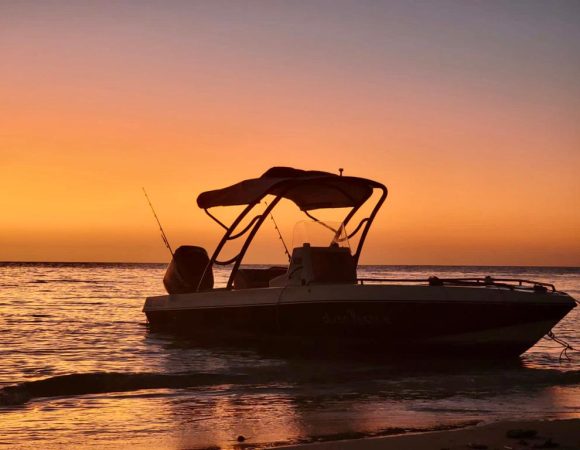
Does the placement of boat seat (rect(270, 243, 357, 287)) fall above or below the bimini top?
below

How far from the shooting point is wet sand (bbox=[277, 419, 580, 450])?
6066 mm

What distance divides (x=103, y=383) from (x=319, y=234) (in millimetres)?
Result: 5298

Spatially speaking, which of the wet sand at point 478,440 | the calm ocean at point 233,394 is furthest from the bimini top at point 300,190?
the wet sand at point 478,440

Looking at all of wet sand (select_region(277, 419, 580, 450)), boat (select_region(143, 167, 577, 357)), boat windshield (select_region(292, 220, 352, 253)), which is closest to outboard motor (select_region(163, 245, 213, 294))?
boat (select_region(143, 167, 577, 357))

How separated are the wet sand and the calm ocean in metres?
0.67

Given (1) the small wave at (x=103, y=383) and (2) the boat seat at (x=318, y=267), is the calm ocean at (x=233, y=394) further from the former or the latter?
(2) the boat seat at (x=318, y=267)

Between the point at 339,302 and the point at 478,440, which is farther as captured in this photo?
the point at 339,302

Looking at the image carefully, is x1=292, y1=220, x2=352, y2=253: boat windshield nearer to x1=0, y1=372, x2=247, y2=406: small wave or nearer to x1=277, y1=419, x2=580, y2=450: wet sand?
x1=0, y1=372, x2=247, y2=406: small wave

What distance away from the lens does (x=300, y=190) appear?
1541 centimetres

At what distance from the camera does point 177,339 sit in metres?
16.5

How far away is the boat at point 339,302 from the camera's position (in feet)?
42.4

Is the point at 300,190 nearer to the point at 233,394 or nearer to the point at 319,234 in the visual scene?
the point at 319,234

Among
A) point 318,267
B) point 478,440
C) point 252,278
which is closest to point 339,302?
point 318,267

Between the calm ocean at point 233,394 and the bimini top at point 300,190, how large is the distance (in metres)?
2.97
